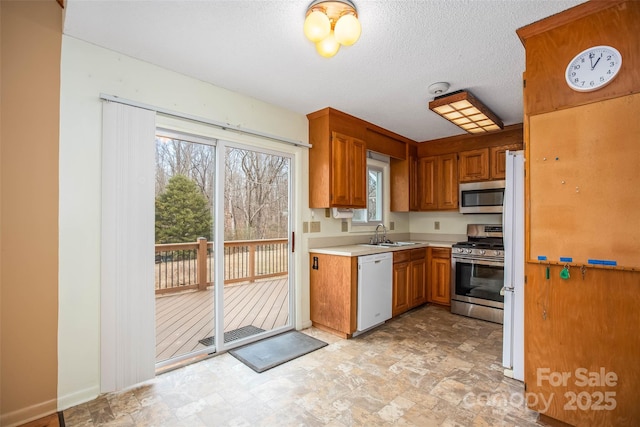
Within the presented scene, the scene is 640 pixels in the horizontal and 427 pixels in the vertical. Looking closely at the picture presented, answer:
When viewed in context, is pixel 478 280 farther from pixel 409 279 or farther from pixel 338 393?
pixel 338 393

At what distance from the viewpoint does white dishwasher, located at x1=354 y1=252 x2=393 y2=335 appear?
3223mm

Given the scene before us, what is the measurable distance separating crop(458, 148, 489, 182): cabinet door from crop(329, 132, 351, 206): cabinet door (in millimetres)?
1970

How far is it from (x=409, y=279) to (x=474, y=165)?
6.32 feet

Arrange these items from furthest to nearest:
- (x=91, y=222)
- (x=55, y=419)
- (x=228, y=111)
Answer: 1. (x=228, y=111)
2. (x=91, y=222)
3. (x=55, y=419)

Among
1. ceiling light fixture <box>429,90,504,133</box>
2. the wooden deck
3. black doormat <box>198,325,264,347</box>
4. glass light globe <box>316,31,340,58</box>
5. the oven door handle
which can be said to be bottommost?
black doormat <box>198,325,264,347</box>

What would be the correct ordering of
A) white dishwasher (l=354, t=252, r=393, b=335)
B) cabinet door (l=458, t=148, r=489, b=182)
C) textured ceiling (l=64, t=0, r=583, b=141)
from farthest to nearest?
cabinet door (l=458, t=148, r=489, b=182), white dishwasher (l=354, t=252, r=393, b=335), textured ceiling (l=64, t=0, r=583, b=141)

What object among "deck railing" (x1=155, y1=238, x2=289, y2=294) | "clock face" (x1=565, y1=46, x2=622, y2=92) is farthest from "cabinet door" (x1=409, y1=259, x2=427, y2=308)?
"clock face" (x1=565, y1=46, x2=622, y2=92)

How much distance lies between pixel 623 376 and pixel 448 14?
7.46 ft

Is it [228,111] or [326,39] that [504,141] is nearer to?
[326,39]

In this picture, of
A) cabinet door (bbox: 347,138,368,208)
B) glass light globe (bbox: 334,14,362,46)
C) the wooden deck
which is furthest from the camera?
cabinet door (bbox: 347,138,368,208)

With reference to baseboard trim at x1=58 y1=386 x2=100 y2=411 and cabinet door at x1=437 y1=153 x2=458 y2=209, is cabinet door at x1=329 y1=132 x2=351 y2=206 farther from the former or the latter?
baseboard trim at x1=58 y1=386 x2=100 y2=411

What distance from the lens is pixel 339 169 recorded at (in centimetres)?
347

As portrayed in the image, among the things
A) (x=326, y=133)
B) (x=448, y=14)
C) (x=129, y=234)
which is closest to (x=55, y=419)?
(x=129, y=234)

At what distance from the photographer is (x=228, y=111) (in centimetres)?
286
